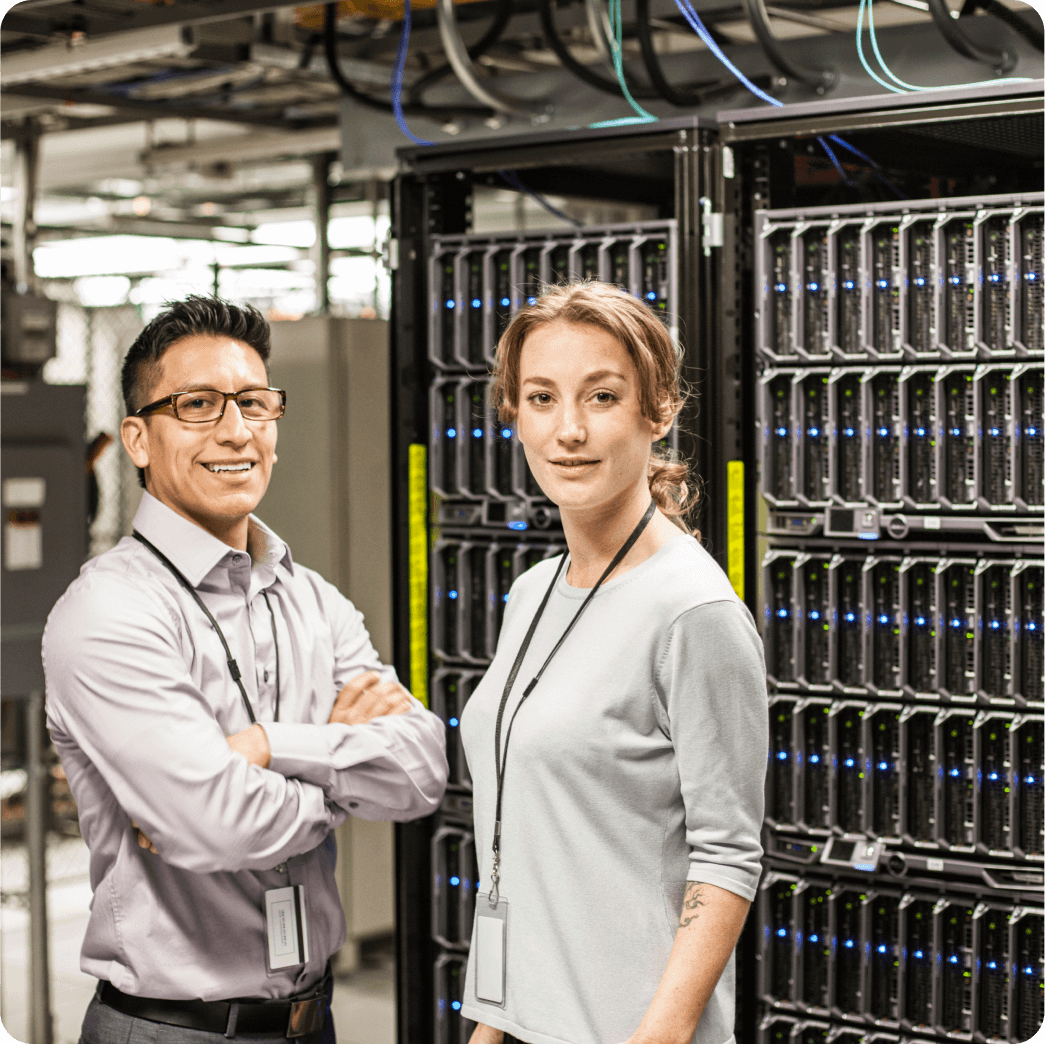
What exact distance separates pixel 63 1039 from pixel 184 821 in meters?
3.45

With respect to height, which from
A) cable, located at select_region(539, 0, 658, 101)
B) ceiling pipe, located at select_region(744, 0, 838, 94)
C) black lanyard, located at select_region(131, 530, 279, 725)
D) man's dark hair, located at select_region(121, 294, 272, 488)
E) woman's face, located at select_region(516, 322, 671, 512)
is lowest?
black lanyard, located at select_region(131, 530, 279, 725)

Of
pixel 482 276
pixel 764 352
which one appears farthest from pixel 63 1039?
pixel 764 352

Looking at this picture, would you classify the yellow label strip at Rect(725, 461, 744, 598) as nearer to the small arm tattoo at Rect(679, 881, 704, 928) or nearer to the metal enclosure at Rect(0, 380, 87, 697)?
the small arm tattoo at Rect(679, 881, 704, 928)

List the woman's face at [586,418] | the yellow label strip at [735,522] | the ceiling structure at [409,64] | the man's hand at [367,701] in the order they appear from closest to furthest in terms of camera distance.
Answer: the woman's face at [586,418], the man's hand at [367,701], the yellow label strip at [735,522], the ceiling structure at [409,64]

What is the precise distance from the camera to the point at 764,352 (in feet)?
11.0

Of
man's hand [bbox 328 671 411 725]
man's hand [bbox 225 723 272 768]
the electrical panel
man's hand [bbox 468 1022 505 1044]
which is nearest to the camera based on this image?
man's hand [bbox 468 1022 505 1044]

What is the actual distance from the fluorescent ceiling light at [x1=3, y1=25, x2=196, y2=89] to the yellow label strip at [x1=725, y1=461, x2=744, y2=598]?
7.37ft

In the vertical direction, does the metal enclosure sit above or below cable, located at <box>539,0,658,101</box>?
below

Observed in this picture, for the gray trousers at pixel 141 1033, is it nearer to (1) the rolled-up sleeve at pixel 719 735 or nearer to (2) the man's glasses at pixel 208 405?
(1) the rolled-up sleeve at pixel 719 735

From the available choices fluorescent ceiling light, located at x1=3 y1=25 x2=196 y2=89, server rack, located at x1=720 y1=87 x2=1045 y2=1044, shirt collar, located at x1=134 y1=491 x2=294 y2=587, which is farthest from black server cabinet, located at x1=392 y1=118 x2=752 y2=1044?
shirt collar, located at x1=134 y1=491 x2=294 y2=587

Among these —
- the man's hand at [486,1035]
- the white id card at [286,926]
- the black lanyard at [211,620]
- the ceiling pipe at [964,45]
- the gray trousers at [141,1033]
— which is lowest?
the gray trousers at [141,1033]

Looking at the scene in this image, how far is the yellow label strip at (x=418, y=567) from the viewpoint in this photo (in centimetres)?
385

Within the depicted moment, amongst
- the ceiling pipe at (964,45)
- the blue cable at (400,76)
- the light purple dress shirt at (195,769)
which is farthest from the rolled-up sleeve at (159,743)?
the ceiling pipe at (964,45)

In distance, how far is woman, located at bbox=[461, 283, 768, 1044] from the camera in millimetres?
1741
